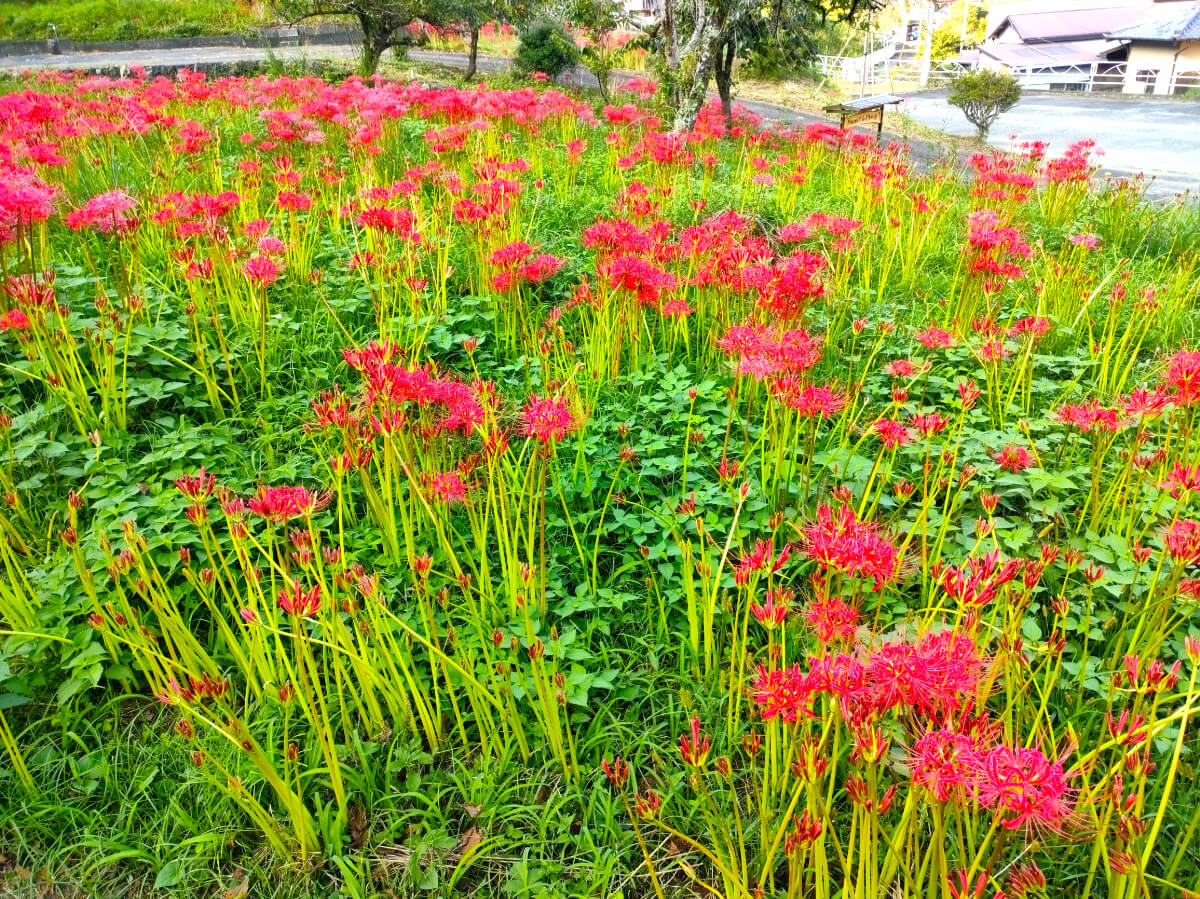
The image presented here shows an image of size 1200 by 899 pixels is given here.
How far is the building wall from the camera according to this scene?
37250 mm

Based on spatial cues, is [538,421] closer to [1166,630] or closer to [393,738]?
[393,738]

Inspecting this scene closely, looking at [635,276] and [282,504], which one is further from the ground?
[635,276]

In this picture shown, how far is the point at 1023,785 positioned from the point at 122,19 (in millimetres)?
31529

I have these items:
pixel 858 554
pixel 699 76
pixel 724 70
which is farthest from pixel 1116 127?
pixel 858 554

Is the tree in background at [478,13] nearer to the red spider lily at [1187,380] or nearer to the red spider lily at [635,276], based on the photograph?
the red spider lily at [635,276]

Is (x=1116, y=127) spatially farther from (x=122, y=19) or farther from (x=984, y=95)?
(x=122, y=19)

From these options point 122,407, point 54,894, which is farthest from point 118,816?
point 122,407

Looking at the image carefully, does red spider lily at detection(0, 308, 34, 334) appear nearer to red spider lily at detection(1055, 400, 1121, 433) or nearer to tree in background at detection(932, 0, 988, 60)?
red spider lily at detection(1055, 400, 1121, 433)

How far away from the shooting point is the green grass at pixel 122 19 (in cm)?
2231

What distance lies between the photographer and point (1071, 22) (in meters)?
60.2

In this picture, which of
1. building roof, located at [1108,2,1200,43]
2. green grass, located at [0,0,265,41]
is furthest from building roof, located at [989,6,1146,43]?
green grass, located at [0,0,265,41]

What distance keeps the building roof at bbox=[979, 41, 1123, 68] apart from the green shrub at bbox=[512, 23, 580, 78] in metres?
47.6

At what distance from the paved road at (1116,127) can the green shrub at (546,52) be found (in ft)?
28.4

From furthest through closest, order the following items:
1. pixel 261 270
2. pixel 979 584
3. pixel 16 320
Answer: pixel 261 270 → pixel 16 320 → pixel 979 584
